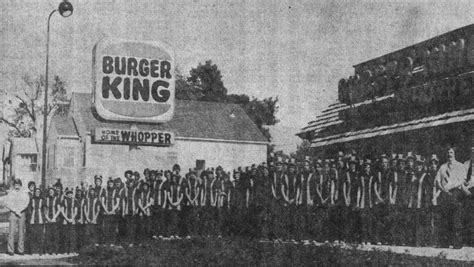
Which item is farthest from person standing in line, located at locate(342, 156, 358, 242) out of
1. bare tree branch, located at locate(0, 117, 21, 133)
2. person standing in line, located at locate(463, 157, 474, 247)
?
bare tree branch, located at locate(0, 117, 21, 133)

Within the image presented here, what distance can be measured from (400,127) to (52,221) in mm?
9227

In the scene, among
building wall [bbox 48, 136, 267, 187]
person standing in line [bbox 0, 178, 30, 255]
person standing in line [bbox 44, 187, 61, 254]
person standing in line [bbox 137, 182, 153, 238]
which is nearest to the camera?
person standing in line [bbox 0, 178, 30, 255]

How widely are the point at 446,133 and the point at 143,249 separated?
899 cm

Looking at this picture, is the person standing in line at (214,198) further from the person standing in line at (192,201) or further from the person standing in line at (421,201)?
the person standing in line at (421,201)

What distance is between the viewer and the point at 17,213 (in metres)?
12.1

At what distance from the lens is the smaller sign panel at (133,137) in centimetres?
1116

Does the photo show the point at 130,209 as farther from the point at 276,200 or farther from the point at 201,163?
the point at 201,163

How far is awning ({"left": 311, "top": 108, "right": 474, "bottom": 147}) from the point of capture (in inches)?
584

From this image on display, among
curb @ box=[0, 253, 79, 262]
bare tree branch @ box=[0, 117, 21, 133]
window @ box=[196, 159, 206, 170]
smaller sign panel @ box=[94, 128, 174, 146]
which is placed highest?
bare tree branch @ box=[0, 117, 21, 133]

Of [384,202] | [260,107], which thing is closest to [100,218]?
[384,202]

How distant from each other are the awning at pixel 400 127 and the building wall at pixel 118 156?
11766 millimetres

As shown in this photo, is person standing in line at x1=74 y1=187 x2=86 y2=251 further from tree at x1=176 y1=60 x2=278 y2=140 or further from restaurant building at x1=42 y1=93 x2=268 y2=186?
tree at x1=176 y1=60 x2=278 y2=140

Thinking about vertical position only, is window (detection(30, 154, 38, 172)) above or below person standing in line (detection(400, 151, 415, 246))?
above

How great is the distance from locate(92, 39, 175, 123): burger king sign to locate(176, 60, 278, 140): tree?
4445cm
